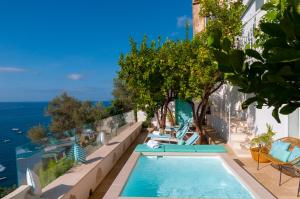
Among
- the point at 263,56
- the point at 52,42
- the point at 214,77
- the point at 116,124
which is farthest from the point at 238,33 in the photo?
the point at 52,42

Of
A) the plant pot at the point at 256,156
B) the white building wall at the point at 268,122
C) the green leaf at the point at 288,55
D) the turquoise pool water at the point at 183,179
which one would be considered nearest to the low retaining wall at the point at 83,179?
the turquoise pool water at the point at 183,179

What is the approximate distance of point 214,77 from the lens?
13078 millimetres

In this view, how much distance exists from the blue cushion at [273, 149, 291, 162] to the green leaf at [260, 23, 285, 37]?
863 cm

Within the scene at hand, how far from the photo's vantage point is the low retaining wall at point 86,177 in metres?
6.21

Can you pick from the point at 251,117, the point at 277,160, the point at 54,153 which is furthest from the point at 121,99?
the point at 277,160

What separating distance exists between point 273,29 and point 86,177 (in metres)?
7.09

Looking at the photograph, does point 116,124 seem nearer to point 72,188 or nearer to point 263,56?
point 72,188

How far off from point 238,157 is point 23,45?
2467 inches

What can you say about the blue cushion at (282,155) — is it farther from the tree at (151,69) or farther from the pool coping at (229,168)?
the tree at (151,69)

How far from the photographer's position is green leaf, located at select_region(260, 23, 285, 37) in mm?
1094

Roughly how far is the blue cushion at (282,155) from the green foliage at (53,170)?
6.32 meters

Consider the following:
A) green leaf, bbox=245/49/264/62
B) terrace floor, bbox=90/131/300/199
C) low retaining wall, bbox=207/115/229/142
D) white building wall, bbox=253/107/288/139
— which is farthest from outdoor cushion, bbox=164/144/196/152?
green leaf, bbox=245/49/264/62

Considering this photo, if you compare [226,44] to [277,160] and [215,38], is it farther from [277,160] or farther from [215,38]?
[277,160]

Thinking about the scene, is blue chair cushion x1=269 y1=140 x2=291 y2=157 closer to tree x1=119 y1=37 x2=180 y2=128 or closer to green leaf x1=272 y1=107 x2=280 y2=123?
tree x1=119 y1=37 x2=180 y2=128
